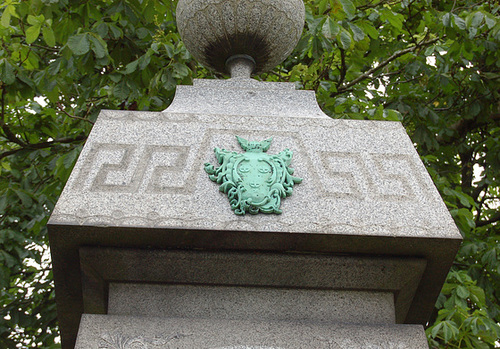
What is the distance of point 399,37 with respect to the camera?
698cm

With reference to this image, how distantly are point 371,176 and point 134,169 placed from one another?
102cm

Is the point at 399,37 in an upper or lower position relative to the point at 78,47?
upper

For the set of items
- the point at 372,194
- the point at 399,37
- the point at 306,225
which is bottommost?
the point at 306,225

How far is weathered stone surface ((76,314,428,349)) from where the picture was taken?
2164 millimetres

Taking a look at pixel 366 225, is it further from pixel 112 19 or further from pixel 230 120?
pixel 112 19

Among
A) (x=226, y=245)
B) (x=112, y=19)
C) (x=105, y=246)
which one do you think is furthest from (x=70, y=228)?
Result: (x=112, y=19)

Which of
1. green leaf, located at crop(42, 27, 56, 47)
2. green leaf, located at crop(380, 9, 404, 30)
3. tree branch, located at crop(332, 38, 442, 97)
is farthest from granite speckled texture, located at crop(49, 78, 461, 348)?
tree branch, located at crop(332, 38, 442, 97)

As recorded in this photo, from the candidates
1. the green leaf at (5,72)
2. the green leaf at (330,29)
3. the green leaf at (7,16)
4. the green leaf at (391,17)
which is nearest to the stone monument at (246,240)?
the green leaf at (330,29)

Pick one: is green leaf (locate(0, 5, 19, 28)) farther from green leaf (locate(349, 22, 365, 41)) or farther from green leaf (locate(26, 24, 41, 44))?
green leaf (locate(349, 22, 365, 41))

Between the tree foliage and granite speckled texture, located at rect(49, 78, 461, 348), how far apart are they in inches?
72.3

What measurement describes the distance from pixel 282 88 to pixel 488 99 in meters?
3.82

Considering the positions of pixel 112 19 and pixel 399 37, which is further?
pixel 399 37

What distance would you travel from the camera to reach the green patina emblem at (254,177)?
2271 mm

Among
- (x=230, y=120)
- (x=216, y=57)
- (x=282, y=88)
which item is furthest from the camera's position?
(x=216, y=57)
